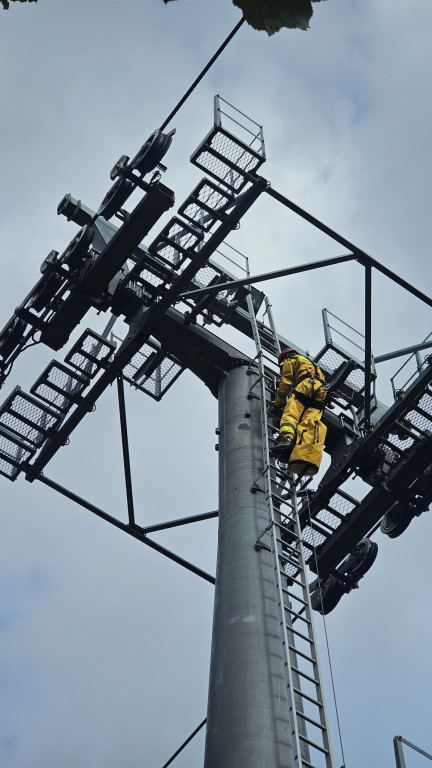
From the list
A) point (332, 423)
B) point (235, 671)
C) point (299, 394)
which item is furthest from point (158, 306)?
point (235, 671)

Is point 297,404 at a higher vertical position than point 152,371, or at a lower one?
lower

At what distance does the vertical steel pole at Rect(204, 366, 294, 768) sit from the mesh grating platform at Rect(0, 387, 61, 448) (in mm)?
3263

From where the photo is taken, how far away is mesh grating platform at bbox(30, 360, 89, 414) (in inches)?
610

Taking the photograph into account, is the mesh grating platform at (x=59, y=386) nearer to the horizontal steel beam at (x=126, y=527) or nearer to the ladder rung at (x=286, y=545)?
the horizontal steel beam at (x=126, y=527)

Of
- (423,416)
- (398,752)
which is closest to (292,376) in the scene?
(423,416)

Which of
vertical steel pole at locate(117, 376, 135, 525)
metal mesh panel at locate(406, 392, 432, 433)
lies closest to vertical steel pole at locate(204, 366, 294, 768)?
vertical steel pole at locate(117, 376, 135, 525)

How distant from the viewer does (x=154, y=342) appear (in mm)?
16469

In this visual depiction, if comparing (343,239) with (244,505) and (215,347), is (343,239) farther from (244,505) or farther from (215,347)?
(244,505)

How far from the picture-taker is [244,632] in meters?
10.8

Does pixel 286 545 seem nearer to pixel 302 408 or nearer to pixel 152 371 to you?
pixel 302 408

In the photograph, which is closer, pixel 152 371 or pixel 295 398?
→ pixel 295 398

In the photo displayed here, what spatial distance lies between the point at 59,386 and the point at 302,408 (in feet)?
13.4

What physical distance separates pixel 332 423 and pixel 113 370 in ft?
12.1

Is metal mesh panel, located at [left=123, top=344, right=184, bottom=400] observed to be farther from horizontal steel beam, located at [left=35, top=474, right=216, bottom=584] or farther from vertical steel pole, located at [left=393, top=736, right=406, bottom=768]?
vertical steel pole, located at [left=393, top=736, right=406, bottom=768]
